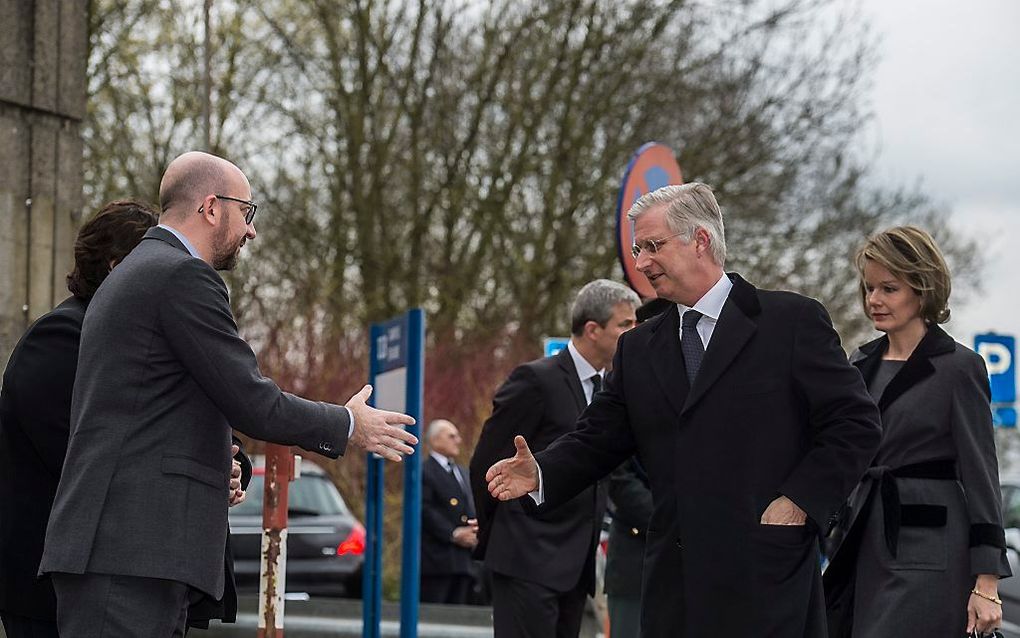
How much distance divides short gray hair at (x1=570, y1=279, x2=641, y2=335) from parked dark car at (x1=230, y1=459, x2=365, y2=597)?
794 centimetres

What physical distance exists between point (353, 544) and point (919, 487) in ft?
33.5

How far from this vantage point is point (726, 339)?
15.6ft

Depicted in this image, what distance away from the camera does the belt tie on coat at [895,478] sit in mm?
5695

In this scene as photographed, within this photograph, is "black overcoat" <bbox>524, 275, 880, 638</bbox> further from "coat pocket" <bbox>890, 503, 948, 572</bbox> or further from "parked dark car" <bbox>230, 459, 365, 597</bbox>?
"parked dark car" <bbox>230, 459, 365, 597</bbox>

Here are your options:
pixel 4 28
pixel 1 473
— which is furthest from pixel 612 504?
pixel 4 28

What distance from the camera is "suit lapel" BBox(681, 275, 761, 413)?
470cm

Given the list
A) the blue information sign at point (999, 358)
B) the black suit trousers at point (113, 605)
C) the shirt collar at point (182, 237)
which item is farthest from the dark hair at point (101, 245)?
the blue information sign at point (999, 358)

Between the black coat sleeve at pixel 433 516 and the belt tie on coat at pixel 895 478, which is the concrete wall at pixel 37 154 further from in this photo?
the black coat sleeve at pixel 433 516

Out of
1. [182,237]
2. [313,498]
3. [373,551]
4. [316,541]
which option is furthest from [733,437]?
[313,498]

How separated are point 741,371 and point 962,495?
56.7 inches

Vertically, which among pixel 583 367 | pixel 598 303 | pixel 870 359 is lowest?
pixel 870 359

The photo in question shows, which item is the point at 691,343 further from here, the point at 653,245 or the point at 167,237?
the point at 167,237

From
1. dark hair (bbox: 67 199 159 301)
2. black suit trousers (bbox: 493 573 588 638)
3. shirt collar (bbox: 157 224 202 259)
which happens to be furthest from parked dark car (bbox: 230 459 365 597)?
shirt collar (bbox: 157 224 202 259)

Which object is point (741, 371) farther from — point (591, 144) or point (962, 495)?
point (591, 144)
